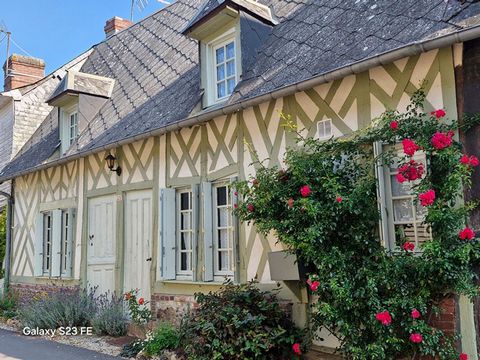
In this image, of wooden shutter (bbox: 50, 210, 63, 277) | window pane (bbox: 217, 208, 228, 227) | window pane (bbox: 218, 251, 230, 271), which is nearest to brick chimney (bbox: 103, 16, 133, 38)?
wooden shutter (bbox: 50, 210, 63, 277)

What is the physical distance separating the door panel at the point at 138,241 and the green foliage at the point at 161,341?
1.42 metres

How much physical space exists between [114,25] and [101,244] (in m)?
7.15

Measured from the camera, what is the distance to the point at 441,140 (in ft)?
13.9

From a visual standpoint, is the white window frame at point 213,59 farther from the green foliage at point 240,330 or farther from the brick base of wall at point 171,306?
the green foliage at point 240,330

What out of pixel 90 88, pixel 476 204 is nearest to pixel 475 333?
pixel 476 204

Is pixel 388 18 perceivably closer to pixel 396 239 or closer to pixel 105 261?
pixel 396 239

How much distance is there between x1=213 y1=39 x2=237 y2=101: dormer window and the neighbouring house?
22 mm

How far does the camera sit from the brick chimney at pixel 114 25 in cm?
1354

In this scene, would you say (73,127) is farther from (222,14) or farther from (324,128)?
(324,128)

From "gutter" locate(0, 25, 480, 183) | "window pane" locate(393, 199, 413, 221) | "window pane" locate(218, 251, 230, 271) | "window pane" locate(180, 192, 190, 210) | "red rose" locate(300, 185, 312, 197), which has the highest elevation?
"gutter" locate(0, 25, 480, 183)

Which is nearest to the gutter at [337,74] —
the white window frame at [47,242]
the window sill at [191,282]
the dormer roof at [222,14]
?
the dormer roof at [222,14]

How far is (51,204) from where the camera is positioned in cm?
1034

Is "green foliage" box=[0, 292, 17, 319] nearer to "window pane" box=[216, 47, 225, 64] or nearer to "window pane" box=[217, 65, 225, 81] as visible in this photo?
"window pane" box=[217, 65, 225, 81]

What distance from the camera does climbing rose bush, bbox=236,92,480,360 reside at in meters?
4.23
